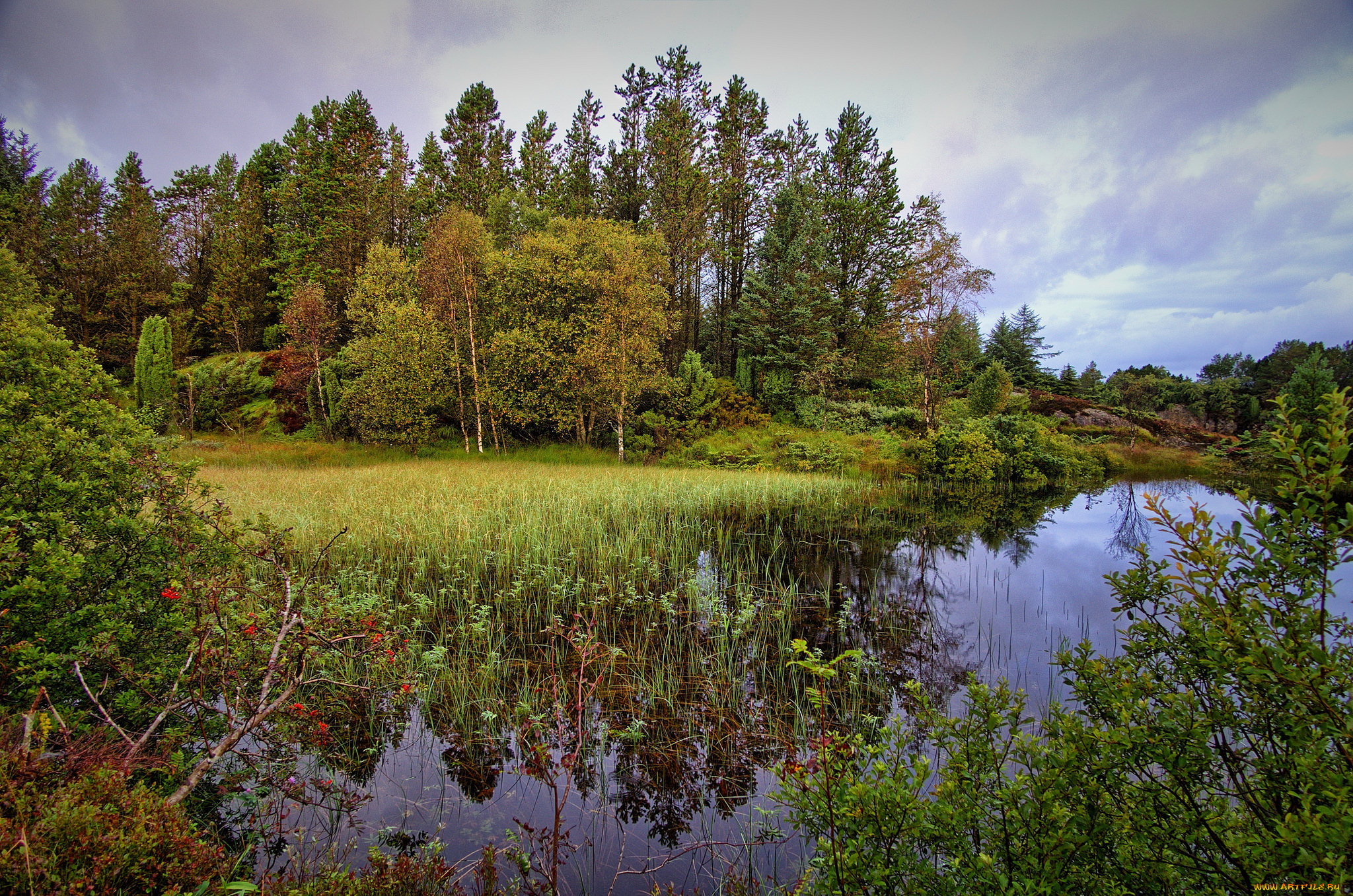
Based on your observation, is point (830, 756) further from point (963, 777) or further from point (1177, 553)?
point (1177, 553)

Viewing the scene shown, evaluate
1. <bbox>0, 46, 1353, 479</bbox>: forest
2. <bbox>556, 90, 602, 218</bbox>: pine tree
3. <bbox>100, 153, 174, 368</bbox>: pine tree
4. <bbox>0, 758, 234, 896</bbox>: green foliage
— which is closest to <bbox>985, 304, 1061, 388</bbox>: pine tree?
<bbox>0, 46, 1353, 479</bbox>: forest

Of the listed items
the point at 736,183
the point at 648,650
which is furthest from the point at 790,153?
the point at 648,650

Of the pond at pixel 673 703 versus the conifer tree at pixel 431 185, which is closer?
the pond at pixel 673 703

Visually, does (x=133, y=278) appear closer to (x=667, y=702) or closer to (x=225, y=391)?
(x=225, y=391)

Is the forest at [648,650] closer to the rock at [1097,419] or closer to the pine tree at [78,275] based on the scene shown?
the rock at [1097,419]

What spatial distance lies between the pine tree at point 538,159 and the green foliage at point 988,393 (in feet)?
73.5

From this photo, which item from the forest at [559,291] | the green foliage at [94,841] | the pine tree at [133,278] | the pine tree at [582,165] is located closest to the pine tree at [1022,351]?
the forest at [559,291]

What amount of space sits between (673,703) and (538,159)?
29.5 meters

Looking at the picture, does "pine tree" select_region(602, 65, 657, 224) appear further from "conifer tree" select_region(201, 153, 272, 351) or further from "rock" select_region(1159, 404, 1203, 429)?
"rock" select_region(1159, 404, 1203, 429)

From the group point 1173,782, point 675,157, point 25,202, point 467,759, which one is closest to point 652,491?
→ point 467,759

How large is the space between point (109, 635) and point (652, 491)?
8.89 m

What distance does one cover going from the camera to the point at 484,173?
1080 inches

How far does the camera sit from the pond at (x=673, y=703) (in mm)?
2500

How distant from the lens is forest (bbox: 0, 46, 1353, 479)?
19.0 meters
